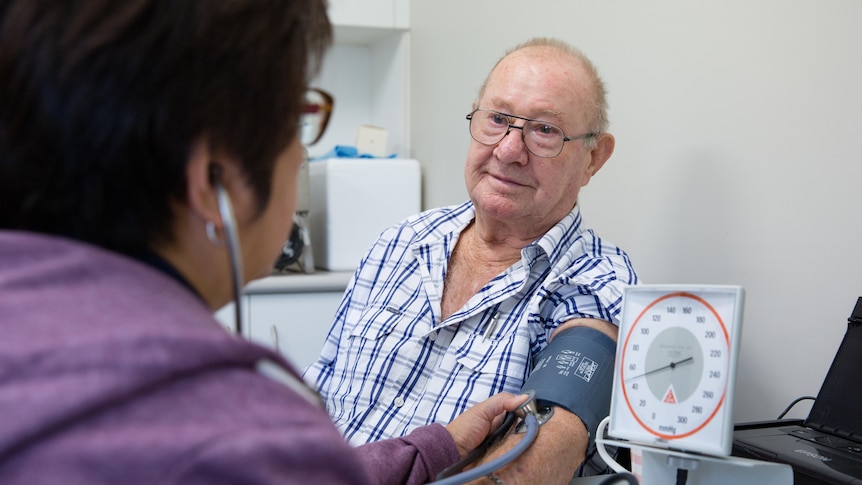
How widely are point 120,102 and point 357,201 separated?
2256mm

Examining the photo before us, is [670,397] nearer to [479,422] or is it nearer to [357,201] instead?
[479,422]

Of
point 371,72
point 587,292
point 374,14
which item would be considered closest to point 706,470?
point 587,292

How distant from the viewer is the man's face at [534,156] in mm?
1606

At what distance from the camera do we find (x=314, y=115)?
69 centimetres

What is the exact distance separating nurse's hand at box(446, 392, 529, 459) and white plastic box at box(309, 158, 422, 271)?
1570 millimetres

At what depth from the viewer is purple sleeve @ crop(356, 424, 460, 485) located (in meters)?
1.01

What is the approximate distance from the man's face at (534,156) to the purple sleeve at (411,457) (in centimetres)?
64

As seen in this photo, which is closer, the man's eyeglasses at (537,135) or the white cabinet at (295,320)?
the man's eyeglasses at (537,135)

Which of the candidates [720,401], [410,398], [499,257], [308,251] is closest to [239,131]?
[720,401]

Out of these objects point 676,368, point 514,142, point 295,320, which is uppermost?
point 514,142

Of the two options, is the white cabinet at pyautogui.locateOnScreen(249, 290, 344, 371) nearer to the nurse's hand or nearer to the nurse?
the nurse's hand

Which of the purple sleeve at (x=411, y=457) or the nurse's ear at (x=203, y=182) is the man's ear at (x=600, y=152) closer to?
the purple sleeve at (x=411, y=457)

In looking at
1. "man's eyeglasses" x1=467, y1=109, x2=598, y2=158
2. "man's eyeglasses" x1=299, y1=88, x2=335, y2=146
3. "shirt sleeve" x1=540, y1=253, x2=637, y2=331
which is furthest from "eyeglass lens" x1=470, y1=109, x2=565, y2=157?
"man's eyeglasses" x1=299, y1=88, x2=335, y2=146

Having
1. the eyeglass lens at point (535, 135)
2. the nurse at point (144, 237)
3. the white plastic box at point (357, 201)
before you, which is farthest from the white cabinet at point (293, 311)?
the nurse at point (144, 237)
